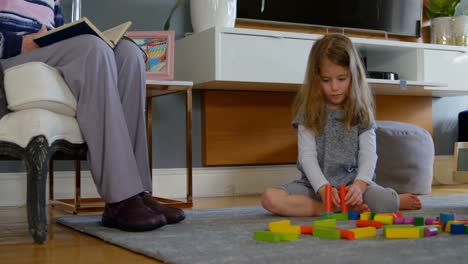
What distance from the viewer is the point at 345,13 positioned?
11.1 feet

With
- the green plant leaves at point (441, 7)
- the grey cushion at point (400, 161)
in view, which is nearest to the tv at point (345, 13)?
the green plant leaves at point (441, 7)

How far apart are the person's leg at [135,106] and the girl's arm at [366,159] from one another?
56 cm

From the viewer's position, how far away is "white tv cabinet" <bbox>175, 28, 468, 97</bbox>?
2725 mm

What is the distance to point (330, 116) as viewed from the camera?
1.98 meters

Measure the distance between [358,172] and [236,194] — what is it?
1.26 meters

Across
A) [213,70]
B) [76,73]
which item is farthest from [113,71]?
[213,70]

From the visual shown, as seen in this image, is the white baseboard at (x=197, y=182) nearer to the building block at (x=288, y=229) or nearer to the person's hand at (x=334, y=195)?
the person's hand at (x=334, y=195)

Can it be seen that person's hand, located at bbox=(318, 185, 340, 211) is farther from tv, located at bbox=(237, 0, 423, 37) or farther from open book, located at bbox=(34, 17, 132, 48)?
tv, located at bbox=(237, 0, 423, 37)

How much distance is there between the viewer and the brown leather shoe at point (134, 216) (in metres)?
1.56

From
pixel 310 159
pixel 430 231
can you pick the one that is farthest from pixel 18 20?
pixel 430 231

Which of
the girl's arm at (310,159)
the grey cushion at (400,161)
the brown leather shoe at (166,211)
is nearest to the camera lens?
the brown leather shoe at (166,211)

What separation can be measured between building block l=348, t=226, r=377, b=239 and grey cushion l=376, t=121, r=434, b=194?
146cm

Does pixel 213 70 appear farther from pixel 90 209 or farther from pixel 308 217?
pixel 308 217

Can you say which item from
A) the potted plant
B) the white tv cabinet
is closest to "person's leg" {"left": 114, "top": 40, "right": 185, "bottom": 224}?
the white tv cabinet
